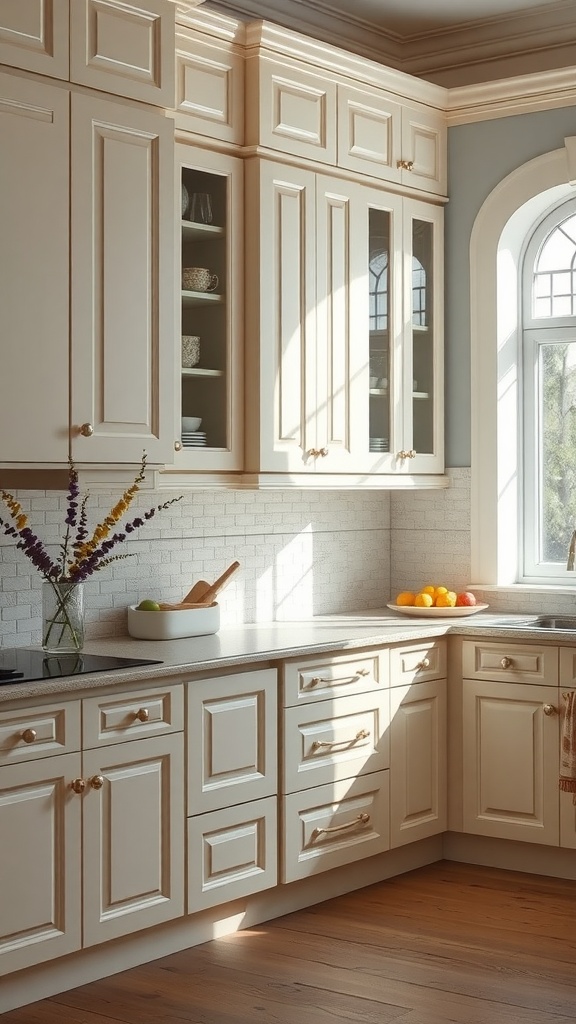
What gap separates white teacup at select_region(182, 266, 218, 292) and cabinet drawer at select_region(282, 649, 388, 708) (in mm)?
1217

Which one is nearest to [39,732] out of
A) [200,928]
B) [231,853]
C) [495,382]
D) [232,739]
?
[232,739]

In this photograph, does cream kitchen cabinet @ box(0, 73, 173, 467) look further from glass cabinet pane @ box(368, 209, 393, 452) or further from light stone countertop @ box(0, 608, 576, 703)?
glass cabinet pane @ box(368, 209, 393, 452)

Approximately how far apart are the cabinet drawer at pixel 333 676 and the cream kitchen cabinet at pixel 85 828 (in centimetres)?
52

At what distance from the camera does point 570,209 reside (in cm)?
534

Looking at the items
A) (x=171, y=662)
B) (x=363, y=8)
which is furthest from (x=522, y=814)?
(x=363, y=8)

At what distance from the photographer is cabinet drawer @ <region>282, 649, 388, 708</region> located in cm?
416

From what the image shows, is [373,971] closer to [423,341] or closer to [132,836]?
[132,836]

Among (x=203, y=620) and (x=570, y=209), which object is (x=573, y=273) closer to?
(x=570, y=209)

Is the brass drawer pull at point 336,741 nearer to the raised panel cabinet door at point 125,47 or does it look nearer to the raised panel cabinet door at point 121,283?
the raised panel cabinet door at point 121,283

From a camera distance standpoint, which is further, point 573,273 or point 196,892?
point 573,273

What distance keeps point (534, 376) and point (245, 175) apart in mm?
1618

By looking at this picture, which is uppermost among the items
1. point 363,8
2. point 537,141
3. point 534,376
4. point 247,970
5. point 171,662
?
point 363,8

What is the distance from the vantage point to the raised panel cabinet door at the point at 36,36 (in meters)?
3.47

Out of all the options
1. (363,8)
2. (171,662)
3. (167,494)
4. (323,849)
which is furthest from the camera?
(363,8)
